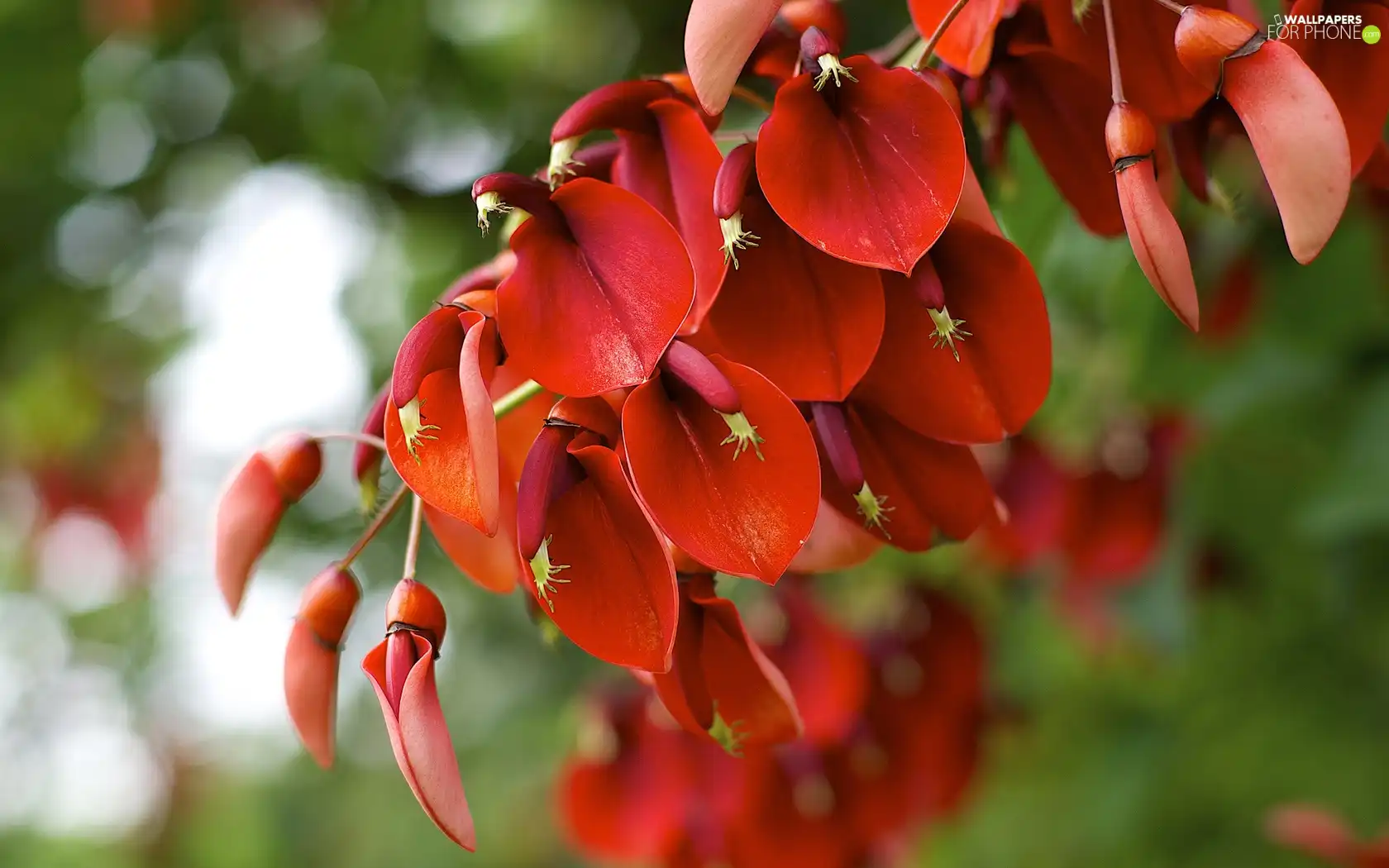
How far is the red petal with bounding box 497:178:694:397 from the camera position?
0.34m

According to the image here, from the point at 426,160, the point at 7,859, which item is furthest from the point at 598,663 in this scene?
the point at 7,859

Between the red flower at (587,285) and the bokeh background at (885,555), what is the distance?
139 millimetres

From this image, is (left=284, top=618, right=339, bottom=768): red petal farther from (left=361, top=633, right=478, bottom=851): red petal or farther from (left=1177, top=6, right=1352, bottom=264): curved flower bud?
(left=1177, top=6, right=1352, bottom=264): curved flower bud

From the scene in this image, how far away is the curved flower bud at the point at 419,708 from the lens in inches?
13.1

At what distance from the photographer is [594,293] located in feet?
1.16

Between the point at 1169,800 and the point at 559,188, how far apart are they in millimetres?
1093

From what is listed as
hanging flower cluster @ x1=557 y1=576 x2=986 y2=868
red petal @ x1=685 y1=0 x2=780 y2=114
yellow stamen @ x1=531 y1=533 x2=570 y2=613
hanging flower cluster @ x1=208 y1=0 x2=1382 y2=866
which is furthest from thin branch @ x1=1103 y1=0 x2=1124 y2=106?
hanging flower cluster @ x1=557 y1=576 x2=986 y2=868

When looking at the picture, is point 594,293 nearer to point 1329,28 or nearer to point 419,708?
point 419,708

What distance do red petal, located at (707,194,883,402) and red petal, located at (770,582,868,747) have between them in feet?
1.43

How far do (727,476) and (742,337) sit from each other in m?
0.05

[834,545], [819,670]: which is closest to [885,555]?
[819,670]

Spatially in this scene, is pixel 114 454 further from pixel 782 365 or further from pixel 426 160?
pixel 782 365

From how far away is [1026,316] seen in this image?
394 millimetres

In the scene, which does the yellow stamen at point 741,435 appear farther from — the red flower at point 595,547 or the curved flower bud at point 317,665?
the curved flower bud at point 317,665
